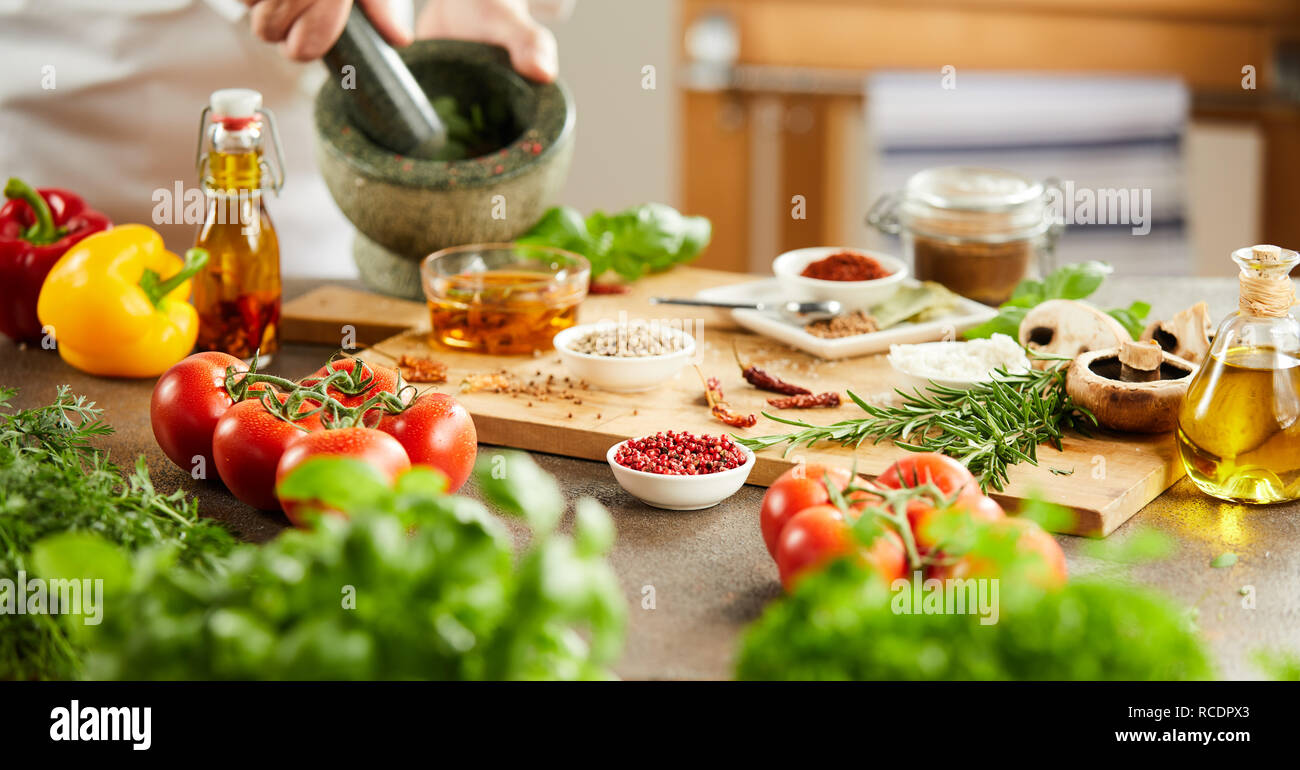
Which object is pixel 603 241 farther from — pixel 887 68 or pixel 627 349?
pixel 887 68

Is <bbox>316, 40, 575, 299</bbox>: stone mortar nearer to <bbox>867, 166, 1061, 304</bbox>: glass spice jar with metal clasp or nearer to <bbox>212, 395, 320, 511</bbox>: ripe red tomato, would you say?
<bbox>867, 166, 1061, 304</bbox>: glass spice jar with metal clasp

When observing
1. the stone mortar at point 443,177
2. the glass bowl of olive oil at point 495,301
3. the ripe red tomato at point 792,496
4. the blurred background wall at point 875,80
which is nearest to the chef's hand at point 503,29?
the stone mortar at point 443,177

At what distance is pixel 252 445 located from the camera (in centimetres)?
121

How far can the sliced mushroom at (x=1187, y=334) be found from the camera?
1.53 m

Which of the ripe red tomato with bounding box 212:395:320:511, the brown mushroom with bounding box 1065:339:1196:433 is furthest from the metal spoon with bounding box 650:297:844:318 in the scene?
the ripe red tomato with bounding box 212:395:320:511

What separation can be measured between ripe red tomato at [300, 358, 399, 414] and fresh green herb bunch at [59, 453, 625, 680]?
0.54m

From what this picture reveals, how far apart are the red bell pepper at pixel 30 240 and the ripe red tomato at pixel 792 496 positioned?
1.25m

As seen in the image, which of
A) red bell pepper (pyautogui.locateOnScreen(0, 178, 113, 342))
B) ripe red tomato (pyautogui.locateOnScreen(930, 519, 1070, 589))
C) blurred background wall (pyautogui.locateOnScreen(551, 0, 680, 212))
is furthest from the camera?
blurred background wall (pyautogui.locateOnScreen(551, 0, 680, 212))

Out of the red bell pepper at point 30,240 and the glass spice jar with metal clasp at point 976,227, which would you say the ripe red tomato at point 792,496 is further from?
the red bell pepper at point 30,240

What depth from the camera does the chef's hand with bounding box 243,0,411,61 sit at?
1.86m

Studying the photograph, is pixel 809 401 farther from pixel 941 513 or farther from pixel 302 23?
pixel 302 23

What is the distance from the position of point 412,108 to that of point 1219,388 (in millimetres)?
1210

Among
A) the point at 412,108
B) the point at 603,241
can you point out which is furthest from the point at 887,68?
the point at 412,108

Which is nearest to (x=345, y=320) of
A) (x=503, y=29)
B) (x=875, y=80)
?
(x=503, y=29)
